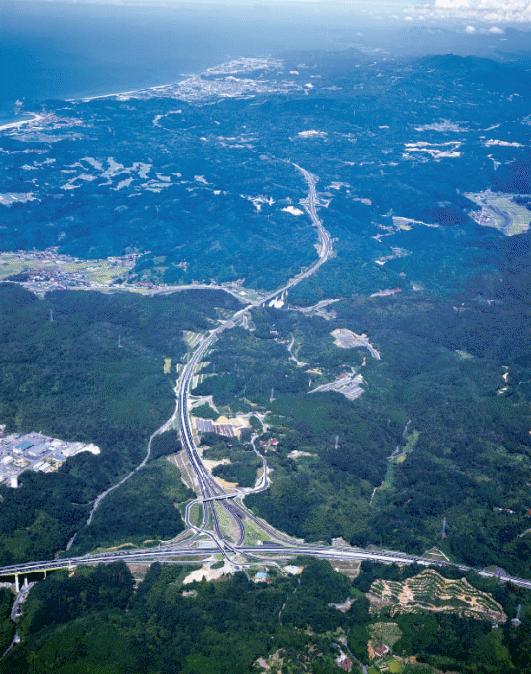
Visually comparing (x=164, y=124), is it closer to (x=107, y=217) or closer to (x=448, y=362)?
(x=107, y=217)

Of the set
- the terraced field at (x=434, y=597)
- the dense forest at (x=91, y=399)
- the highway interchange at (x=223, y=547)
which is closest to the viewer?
the terraced field at (x=434, y=597)

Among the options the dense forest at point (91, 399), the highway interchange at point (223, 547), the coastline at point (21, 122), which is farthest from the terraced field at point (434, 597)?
the coastline at point (21, 122)

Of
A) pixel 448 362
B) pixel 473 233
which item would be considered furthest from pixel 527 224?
pixel 448 362

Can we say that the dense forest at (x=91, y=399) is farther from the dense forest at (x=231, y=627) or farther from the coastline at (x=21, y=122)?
the coastline at (x=21, y=122)

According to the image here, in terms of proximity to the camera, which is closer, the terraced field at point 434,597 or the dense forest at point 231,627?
the dense forest at point 231,627

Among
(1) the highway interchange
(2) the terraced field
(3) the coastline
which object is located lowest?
(3) the coastline

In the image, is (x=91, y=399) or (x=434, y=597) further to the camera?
(x=91, y=399)

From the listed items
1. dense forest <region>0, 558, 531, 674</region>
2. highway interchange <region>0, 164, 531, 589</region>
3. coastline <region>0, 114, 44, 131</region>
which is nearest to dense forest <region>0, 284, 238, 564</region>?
highway interchange <region>0, 164, 531, 589</region>

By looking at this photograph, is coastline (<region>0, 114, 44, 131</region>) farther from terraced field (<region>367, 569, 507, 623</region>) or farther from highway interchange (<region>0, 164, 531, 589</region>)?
terraced field (<region>367, 569, 507, 623</region>)

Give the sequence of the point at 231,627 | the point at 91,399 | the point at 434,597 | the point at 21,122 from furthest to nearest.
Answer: the point at 21,122, the point at 91,399, the point at 434,597, the point at 231,627

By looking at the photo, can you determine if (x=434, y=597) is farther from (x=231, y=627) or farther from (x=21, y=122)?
(x=21, y=122)

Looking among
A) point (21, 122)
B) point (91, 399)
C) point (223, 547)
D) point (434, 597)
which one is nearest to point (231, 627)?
point (223, 547)
